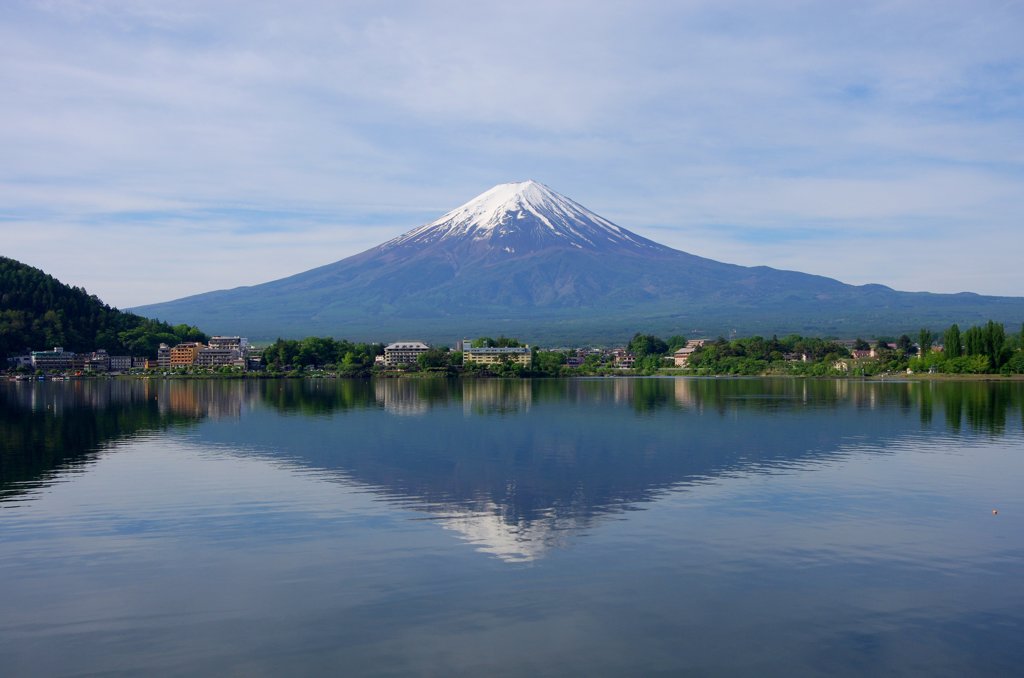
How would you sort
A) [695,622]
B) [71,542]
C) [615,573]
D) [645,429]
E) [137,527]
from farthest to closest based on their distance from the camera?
[645,429]
[137,527]
[71,542]
[615,573]
[695,622]

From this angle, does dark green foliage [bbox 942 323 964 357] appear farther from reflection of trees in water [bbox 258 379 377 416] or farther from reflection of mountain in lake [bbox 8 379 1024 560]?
reflection of trees in water [bbox 258 379 377 416]

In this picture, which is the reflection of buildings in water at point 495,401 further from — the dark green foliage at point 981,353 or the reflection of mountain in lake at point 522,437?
the dark green foliage at point 981,353

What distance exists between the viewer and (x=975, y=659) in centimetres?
960

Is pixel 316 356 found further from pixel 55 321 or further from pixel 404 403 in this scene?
pixel 404 403

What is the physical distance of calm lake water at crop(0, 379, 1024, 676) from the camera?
9.88 m

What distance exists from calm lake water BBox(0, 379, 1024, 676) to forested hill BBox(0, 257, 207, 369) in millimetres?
88709

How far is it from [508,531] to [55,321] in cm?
10998

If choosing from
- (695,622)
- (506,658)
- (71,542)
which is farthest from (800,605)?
(71,542)

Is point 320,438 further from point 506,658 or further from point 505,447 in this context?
point 506,658

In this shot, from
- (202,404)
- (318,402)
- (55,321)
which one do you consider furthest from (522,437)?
Result: (55,321)

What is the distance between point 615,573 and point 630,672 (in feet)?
11.5

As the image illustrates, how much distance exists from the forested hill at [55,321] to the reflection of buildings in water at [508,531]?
10447cm

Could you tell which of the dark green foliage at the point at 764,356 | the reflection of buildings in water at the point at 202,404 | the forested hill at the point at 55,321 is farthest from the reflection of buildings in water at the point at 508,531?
the forested hill at the point at 55,321

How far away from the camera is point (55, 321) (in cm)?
11100
